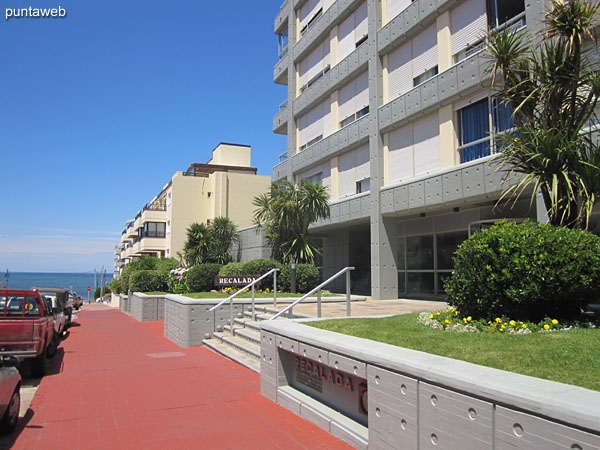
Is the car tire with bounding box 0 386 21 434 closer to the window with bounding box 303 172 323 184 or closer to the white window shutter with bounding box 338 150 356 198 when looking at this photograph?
the white window shutter with bounding box 338 150 356 198

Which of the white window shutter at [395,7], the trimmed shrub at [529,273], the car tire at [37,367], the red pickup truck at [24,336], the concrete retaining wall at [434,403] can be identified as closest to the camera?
the concrete retaining wall at [434,403]

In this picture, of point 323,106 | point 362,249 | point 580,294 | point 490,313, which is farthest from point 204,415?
point 323,106

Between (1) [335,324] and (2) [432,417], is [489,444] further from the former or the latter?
(1) [335,324]

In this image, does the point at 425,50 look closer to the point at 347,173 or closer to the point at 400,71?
the point at 400,71

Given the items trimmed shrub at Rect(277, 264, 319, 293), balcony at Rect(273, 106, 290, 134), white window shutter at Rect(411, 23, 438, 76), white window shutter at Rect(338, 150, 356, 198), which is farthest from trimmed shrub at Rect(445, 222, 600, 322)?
balcony at Rect(273, 106, 290, 134)

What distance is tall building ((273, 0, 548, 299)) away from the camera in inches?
583

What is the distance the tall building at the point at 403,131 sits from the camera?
→ 583 inches

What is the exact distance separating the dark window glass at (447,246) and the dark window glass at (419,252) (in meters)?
0.48

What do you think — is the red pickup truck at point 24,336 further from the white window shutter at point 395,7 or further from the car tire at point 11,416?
the white window shutter at point 395,7

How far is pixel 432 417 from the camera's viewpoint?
406 centimetres

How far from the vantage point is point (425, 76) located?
57.6 ft

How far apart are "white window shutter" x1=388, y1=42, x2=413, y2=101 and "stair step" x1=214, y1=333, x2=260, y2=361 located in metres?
11.5

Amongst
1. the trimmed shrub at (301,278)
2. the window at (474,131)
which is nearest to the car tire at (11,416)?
the trimmed shrub at (301,278)

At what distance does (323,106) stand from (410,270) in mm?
10130
